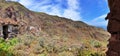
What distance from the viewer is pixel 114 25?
438 inches

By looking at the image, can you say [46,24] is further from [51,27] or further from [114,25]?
[114,25]

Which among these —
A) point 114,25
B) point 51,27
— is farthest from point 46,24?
point 114,25

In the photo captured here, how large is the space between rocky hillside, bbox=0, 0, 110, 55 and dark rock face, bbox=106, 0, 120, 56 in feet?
136

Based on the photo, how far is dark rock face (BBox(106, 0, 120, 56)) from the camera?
10867 mm

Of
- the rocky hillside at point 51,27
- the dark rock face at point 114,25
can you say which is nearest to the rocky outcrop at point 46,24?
the rocky hillside at point 51,27

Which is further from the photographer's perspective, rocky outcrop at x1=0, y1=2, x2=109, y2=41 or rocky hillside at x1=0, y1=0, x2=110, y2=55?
rocky outcrop at x1=0, y1=2, x2=109, y2=41

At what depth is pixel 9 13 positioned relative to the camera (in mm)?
59375

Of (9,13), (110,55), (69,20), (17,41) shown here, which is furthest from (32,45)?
(110,55)

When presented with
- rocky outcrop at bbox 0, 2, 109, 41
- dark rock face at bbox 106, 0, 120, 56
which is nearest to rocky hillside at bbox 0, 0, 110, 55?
rocky outcrop at bbox 0, 2, 109, 41

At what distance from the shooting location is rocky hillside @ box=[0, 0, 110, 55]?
5752 cm

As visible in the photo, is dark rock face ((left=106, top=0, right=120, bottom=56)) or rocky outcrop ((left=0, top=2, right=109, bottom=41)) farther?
rocky outcrop ((left=0, top=2, right=109, bottom=41))

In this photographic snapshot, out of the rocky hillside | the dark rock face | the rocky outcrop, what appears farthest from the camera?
the rocky outcrop

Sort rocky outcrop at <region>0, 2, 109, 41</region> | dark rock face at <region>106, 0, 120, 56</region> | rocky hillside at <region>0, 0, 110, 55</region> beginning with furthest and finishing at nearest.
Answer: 1. rocky outcrop at <region>0, 2, 109, 41</region>
2. rocky hillside at <region>0, 0, 110, 55</region>
3. dark rock face at <region>106, 0, 120, 56</region>

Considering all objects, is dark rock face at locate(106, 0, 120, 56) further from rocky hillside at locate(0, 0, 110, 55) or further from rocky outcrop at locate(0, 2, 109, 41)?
rocky outcrop at locate(0, 2, 109, 41)
